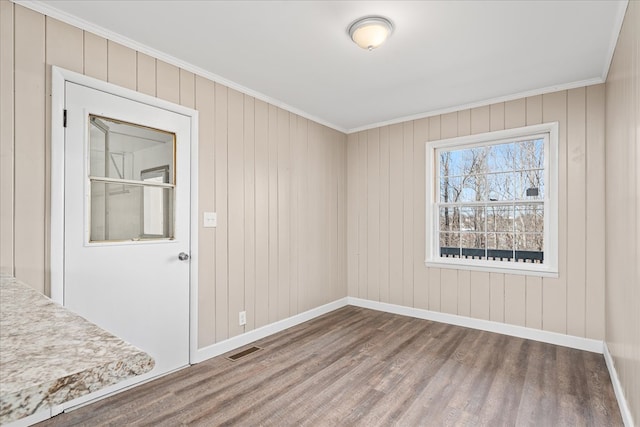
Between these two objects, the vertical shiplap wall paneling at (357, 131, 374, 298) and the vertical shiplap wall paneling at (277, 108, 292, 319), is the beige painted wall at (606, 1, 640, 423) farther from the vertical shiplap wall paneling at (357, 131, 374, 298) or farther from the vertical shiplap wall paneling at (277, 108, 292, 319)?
the vertical shiplap wall paneling at (277, 108, 292, 319)

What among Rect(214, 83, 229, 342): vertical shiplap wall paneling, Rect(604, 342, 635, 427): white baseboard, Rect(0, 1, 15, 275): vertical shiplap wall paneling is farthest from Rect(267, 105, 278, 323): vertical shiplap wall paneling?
Rect(604, 342, 635, 427): white baseboard

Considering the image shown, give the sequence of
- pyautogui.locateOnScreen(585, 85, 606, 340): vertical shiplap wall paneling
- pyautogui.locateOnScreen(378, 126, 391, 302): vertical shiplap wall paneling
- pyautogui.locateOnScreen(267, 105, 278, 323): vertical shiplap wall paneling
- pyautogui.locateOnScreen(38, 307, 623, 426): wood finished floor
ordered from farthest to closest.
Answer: pyautogui.locateOnScreen(378, 126, 391, 302): vertical shiplap wall paneling
pyautogui.locateOnScreen(267, 105, 278, 323): vertical shiplap wall paneling
pyautogui.locateOnScreen(585, 85, 606, 340): vertical shiplap wall paneling
pyautogui.locateOnScreen(38, 307, 623, 426): wood finished floor

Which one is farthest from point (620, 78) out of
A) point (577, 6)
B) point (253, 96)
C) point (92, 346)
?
point (92, 346)

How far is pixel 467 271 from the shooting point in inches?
154

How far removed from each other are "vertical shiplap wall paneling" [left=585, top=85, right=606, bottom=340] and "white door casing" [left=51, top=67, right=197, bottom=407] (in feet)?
12.0

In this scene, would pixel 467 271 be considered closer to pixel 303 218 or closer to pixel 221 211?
pixel 303 218

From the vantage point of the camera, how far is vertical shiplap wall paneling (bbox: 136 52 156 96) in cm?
261

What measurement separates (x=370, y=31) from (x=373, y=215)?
2.71 meters

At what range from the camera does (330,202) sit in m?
4.64

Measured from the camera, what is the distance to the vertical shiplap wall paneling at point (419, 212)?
4.23 m

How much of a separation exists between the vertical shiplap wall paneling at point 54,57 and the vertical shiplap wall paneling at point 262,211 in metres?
1.61

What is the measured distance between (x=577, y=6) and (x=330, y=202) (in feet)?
10.3

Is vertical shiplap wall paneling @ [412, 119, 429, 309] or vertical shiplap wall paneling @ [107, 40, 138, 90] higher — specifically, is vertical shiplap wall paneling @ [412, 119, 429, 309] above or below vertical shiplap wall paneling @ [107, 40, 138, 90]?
below

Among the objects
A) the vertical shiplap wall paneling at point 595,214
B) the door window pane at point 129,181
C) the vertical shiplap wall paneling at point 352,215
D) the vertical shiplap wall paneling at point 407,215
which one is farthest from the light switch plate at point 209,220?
the vertical shiplap wall paneling at point 595,214
